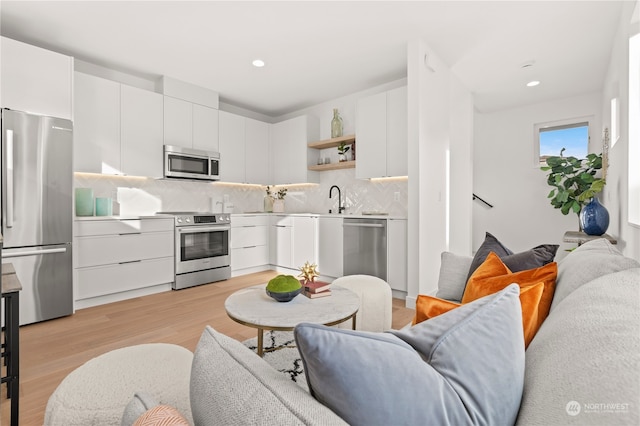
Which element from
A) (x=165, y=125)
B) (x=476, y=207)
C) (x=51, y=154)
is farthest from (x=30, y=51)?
(x=476, y=207)

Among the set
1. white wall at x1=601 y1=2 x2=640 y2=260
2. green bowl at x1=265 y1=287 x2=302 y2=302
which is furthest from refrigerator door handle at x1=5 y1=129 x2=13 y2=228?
white wall at x1=601 y1=2 x2=640 y2=260

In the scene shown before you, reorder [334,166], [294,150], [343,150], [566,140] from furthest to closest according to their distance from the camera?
[294,150]
[566,140]
[334,166]
[343,150]

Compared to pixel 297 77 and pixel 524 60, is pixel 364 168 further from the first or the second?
pixel 524 60

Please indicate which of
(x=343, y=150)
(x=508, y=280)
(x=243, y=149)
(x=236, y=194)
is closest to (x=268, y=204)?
(x=236, y=194)

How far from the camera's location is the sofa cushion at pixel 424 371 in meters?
0.49

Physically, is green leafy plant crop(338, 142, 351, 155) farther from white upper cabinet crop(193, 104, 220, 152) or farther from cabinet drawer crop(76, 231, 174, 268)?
cabinet drawer crop(76, 231, 174, 268)

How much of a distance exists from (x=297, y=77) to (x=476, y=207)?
12.8 ft

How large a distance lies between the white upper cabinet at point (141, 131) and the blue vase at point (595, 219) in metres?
4.65

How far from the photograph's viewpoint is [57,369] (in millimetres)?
2086

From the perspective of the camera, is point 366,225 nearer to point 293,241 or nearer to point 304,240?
point 304,240

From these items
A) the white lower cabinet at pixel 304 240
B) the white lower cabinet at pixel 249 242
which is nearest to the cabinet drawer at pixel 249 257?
the white lower cabinet at pixel 249 242

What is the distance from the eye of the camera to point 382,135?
13.3ft

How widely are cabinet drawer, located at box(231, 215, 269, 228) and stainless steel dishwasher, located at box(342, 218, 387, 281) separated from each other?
4.95ft

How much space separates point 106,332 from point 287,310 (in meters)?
1.94
